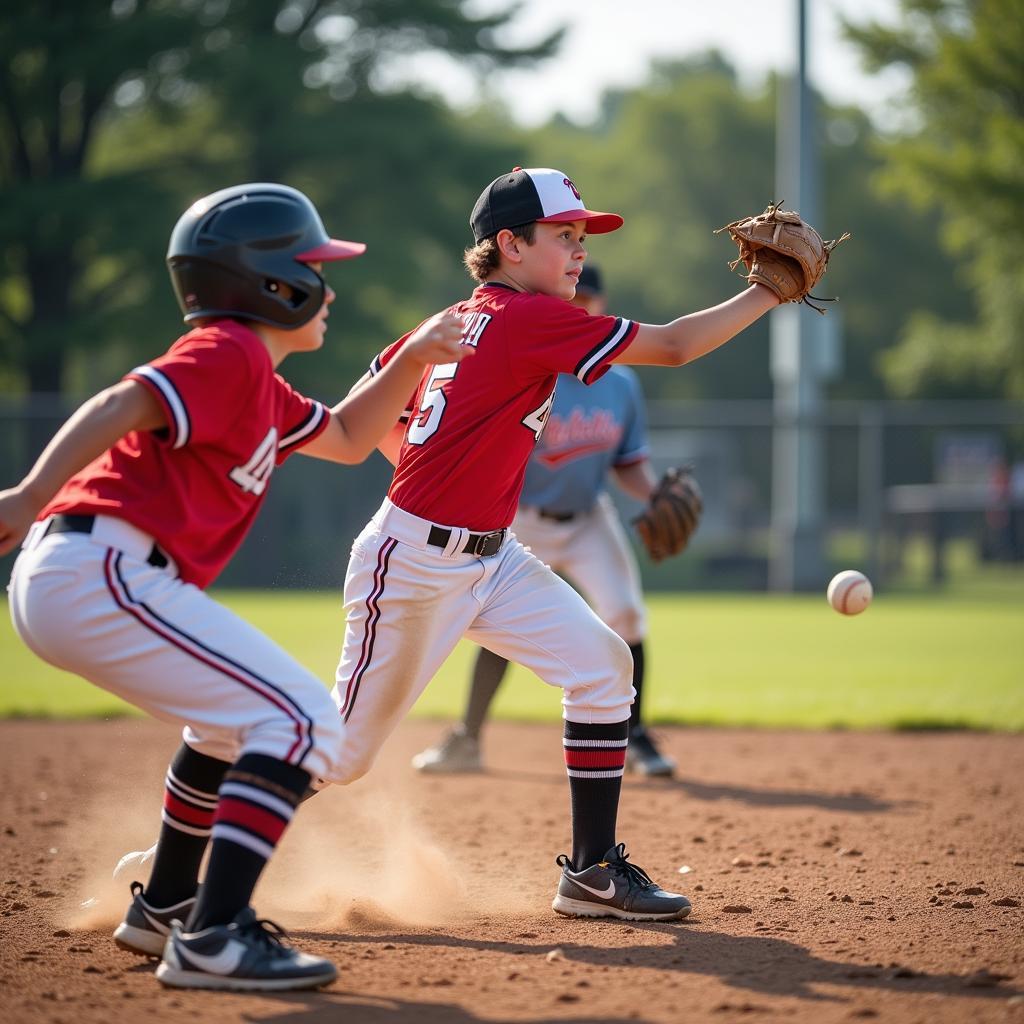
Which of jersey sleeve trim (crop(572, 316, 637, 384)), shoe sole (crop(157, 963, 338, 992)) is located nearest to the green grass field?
jersey sleeve trim (crop(572, 316, 637, 384))

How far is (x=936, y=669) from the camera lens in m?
10.5

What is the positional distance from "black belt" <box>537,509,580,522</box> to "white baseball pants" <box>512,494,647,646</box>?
0.01 meters

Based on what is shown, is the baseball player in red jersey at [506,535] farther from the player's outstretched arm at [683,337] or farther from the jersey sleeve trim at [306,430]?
the jersey sleeve trim at [306,430]

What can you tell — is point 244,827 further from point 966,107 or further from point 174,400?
point 966,107

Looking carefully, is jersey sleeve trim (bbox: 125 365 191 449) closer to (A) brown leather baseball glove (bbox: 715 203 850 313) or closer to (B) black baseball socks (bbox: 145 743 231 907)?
(B) black baseball socks (bbox: 145 743 231 907)

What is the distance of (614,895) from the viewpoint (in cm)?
396

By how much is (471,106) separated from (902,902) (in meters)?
55.1

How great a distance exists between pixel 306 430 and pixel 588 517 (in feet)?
11.0

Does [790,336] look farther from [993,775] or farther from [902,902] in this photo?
[902,902]

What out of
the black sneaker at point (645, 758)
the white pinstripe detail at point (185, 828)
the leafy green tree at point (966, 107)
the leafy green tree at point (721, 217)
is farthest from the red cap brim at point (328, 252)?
the leafy green tree at point (721, 217)

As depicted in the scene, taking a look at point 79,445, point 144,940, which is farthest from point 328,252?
point 144,940

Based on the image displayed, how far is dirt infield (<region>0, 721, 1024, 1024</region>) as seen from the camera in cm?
309

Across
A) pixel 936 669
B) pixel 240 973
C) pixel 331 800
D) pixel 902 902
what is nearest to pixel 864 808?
pixel 902 902

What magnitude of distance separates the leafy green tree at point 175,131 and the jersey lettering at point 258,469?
65.8 ft
